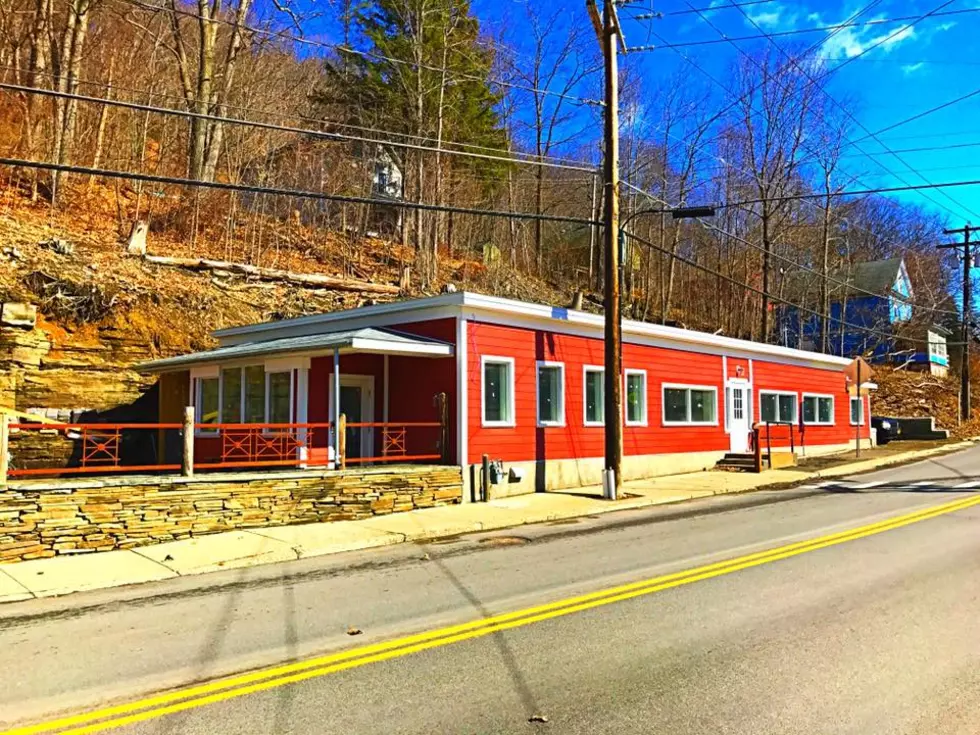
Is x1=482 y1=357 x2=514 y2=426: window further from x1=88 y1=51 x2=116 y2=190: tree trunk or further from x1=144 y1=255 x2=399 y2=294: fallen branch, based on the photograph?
x1=88 y1=51 x2=116 y2=190: tree trunk

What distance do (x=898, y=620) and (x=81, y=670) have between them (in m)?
6.54

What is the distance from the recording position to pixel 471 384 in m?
16.6

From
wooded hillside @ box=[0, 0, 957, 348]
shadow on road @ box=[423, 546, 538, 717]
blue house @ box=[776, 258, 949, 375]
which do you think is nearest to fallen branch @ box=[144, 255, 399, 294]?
wooded hillside @ box=[0, 0, 957, 348]

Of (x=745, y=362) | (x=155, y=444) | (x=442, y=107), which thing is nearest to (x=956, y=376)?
(x=745, y=362)

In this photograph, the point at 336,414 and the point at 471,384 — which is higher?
the point at 471,384

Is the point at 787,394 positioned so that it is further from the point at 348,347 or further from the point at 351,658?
the point at 351,658

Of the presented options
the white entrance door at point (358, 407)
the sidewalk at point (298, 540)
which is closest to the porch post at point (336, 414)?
the sidewalk at point (298, 540)

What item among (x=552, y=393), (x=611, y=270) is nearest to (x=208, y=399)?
(x=552, y=393)

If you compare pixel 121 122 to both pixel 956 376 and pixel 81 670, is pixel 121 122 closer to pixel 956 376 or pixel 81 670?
pixel 81 670

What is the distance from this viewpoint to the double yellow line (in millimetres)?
4685

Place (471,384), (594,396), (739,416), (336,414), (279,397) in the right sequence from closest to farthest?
(336,414), (471,384), (279,397), (594,396), (739,416)

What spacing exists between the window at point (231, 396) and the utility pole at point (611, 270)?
29.1 ft

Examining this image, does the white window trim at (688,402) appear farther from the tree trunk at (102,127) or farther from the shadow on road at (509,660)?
the tree trunk at (102,127)

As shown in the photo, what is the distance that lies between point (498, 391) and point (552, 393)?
187 centimetres
